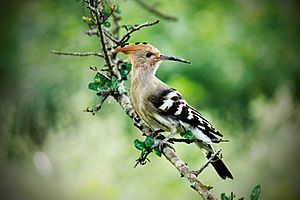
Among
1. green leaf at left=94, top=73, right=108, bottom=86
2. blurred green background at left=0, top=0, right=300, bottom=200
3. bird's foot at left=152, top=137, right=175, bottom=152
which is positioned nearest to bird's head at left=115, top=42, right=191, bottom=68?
green leaf at left=94, top=73, right=108, bottom=86

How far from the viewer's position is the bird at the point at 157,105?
158 centimetres

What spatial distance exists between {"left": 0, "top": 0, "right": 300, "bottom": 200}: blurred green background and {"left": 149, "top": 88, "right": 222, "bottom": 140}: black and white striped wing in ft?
2.79

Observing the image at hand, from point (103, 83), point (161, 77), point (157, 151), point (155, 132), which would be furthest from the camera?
point (161, 77)

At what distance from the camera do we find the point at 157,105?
5.34ft

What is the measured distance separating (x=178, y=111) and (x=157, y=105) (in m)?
0.06

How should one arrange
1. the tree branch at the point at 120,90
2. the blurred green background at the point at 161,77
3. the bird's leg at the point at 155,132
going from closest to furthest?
the tree branch at the point at 120,90 → the bird's leg at the point at 155,132 → the blurred green background at the point at 161,77

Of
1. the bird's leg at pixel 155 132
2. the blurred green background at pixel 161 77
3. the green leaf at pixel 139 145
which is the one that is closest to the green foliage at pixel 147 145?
the green leaf at pixel 139 145

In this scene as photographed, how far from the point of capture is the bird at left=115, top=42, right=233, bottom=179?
62.4 inches

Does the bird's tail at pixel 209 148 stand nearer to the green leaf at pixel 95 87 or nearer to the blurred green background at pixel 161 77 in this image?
the green leaf at pixel 95 87

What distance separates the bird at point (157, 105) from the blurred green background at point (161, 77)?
33.5 inches

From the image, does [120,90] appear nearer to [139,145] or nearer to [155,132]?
[155,132]

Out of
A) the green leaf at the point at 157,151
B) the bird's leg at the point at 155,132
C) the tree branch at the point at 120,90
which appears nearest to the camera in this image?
the tree branch at the point at 120,90

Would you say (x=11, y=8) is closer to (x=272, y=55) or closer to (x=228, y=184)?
(x=272, y=55)

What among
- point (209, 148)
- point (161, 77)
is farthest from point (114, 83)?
point (161, 77)
